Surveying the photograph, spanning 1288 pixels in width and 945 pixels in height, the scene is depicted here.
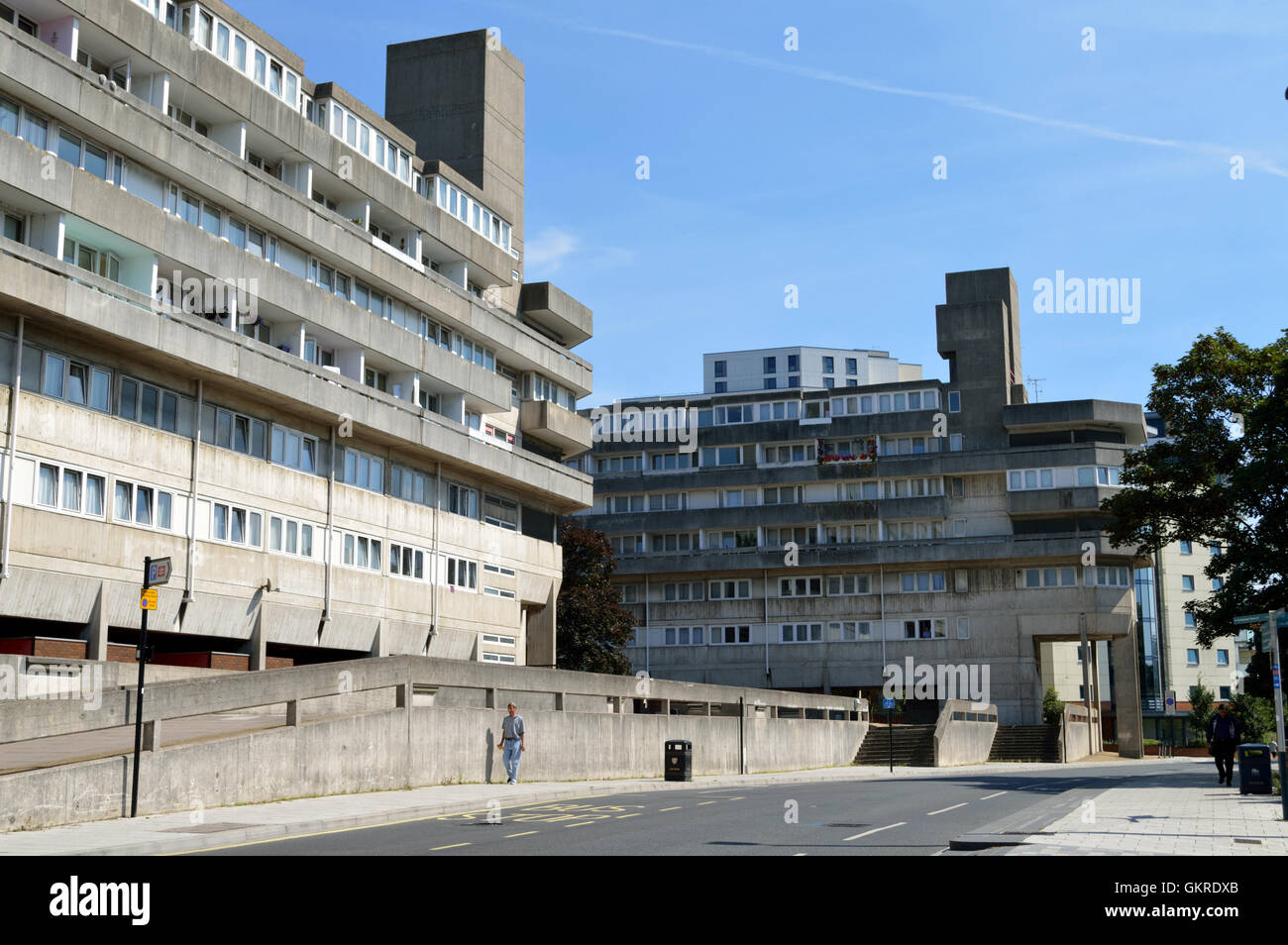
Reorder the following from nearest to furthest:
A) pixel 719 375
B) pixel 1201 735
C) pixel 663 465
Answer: pixel 663 465
pixel 1201 735
pixel 719 375

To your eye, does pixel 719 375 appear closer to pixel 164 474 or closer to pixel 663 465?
pixel 663 465

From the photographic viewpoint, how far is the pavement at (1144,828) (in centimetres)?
1559

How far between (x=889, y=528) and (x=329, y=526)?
47336 millimetres

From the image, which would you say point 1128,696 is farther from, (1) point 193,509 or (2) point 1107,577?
(1) point 193,509

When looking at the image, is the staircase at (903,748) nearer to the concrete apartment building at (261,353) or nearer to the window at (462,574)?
the concrete apartment building at (261,353)

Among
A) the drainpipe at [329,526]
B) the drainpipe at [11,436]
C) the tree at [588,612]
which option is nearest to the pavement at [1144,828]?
the drainpipe at [11,436]

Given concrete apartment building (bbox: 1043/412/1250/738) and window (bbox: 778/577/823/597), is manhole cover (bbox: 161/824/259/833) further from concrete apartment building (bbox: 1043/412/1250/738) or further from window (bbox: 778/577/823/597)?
concrete apartment building (bbox: 1043/412/1250/738)

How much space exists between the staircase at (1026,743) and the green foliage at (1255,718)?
8.57m

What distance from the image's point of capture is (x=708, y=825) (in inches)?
788

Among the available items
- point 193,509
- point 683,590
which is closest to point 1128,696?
point 683,590

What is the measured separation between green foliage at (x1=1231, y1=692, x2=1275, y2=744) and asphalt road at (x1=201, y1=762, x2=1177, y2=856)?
40998mm
